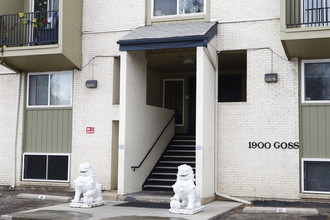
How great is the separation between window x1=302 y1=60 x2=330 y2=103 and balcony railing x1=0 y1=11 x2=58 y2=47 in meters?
7.43

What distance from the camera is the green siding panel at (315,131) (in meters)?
12.5

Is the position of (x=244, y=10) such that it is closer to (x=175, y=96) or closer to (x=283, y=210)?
(x=175, y=96)

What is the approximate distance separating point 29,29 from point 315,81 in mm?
9221

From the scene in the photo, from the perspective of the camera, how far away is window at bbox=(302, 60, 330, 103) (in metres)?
12.7

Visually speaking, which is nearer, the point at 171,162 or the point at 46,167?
the point at 171,162

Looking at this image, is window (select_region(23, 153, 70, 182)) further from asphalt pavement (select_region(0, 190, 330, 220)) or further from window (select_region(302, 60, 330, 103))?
window (select_region(302, 60, 330, 103))

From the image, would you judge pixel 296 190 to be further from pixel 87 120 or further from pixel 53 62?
pixel 53 62

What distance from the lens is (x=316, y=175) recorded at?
41.1 feet

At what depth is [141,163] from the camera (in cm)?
1392

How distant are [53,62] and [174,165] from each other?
4997 mm

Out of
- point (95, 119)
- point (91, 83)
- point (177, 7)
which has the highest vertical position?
point (177, 7)

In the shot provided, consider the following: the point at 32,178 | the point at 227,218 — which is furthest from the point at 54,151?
the point at 227,218

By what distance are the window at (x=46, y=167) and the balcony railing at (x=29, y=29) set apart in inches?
143

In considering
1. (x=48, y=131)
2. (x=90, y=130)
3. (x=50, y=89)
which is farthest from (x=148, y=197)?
(x=50, y=89)
